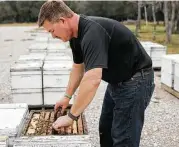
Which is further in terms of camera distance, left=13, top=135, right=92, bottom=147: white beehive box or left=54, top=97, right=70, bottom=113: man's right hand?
left=54, top=97, right=70, bottom=113: man's right hand

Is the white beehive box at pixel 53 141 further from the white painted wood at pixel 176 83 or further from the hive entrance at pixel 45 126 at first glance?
the white painted wood at pixel 176 83

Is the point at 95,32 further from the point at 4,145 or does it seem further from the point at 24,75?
the point at 24,75

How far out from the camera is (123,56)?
3.53m

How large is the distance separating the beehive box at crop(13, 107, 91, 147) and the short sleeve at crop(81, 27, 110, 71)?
28.7 inches

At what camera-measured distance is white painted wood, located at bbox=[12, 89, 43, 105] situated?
7.82 metres

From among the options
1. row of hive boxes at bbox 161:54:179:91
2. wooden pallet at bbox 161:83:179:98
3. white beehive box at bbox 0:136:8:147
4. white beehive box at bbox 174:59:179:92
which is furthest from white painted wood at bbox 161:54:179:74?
white beehive box at bbox 0:136:8:147

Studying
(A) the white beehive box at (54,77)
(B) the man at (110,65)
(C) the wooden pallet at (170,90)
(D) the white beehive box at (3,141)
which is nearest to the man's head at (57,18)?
(B) the man at (110,65)

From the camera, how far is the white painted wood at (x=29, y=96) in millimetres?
7824

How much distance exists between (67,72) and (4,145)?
14.6ft

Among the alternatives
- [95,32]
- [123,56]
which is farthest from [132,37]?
[95,32]

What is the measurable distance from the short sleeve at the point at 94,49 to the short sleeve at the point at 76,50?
1.14 ft

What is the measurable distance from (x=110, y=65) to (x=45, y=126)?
1449 millimetres

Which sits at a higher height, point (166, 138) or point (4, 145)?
point (4, 145)

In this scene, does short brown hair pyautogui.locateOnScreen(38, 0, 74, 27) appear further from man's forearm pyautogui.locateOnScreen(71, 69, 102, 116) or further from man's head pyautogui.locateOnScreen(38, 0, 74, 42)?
man's forearm pyautogui.locateOnScreen(71, 69, 102, 116)
